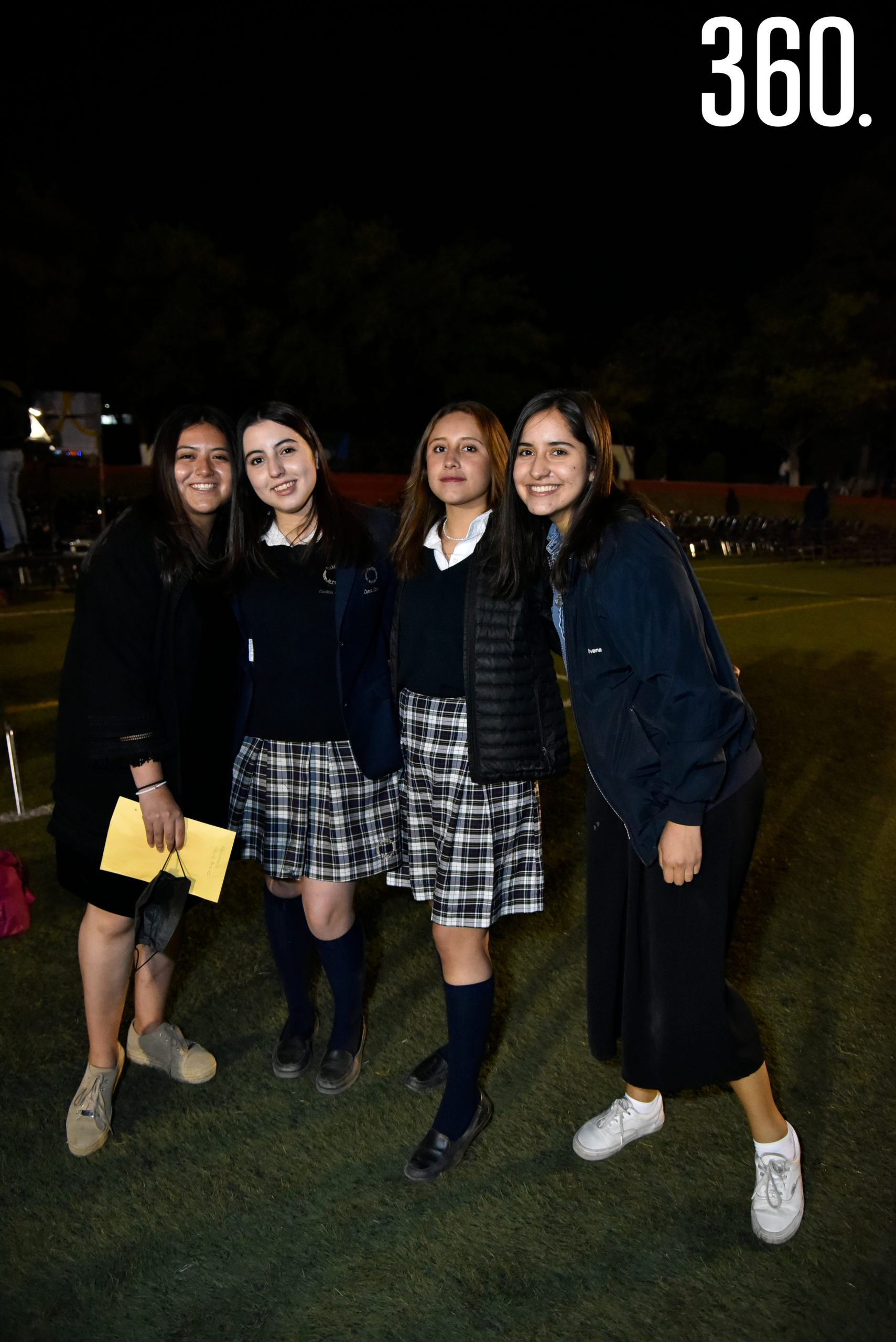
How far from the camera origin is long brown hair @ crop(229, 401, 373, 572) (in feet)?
8.65

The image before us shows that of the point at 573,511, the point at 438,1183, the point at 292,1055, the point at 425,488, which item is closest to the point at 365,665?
the point at 425,488

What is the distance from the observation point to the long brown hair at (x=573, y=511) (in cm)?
220

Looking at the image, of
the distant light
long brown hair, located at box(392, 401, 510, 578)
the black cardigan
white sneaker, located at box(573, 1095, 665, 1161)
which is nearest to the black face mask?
the black cardigan

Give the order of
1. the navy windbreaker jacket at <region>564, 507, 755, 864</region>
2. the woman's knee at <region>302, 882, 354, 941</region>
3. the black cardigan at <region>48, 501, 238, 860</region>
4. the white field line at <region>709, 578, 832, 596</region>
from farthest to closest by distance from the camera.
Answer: the white field line at <region>709, 578, 832, 596</region> < the woman's knee at <region>302, 882, 354, 941</region> < the black cardigan at <region>48, 501, 238, 860</region> < the navy windbreaker jacket at <region>564, 507, 755, 864</region>

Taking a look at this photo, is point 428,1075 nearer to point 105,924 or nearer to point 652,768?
point 105,924

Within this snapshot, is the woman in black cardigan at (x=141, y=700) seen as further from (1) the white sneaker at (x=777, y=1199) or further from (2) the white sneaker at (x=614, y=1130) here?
(1) the white sneaker at (x=777, y=1199)

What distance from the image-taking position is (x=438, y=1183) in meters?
2.51

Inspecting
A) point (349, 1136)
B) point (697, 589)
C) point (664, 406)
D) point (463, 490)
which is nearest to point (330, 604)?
point (463, 490)

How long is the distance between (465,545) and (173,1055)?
174 cm

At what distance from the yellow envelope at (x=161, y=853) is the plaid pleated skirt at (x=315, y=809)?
0.18 meters

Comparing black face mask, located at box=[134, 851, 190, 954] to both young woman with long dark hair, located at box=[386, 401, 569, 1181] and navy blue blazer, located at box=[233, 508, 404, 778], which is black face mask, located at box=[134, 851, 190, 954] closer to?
navy blue blazer, located at box=[233, 508, 404, 778]

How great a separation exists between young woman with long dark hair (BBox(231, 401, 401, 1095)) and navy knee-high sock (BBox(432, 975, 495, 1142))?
412 mm

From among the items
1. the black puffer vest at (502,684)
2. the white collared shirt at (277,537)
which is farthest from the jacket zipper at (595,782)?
the white collared shirt at (277,537)

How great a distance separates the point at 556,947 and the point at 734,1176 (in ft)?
4.37
